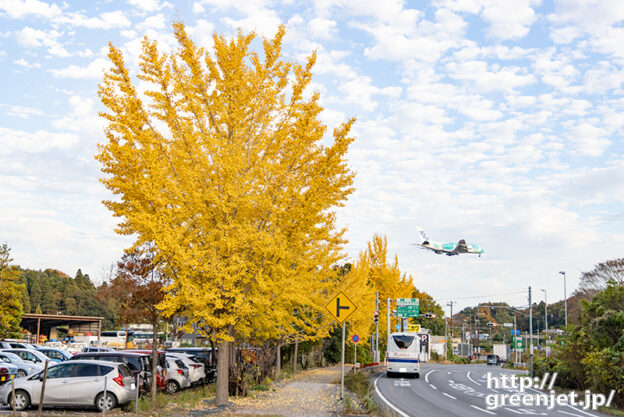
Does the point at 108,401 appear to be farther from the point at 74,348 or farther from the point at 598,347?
the point at 74,348

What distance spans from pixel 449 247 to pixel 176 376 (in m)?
62.9

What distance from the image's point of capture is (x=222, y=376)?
17.4 meters

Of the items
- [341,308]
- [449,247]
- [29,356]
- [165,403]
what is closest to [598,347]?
[341,308]

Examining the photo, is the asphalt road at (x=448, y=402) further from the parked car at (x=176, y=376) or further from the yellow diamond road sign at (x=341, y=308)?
the parked car at (x=176, y=376)

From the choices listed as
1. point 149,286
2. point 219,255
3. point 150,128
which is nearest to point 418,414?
point 219,255

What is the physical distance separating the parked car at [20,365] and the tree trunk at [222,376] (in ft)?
31.5

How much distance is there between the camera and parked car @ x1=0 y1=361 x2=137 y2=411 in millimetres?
15812

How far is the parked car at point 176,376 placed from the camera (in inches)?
874

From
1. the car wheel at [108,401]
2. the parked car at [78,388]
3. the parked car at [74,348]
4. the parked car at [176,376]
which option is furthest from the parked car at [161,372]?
the parked car at [74,348]

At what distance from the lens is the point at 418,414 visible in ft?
56.9

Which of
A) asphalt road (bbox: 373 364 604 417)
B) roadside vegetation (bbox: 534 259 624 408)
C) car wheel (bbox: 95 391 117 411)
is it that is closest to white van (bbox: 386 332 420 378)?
asphalt road (bbox: 373 364 604 417)

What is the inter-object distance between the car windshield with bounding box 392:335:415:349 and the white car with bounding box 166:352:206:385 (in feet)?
42.8

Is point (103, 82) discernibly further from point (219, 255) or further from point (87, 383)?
point (87, 383)

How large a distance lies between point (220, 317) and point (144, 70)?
25.4 ft
